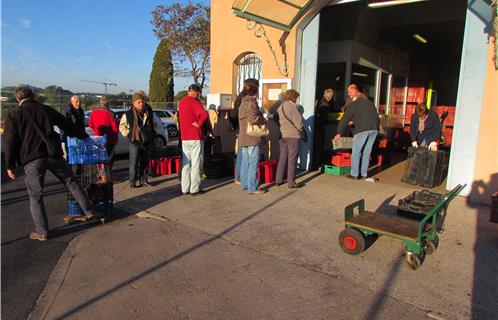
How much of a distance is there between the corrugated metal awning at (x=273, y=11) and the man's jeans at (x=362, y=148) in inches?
109

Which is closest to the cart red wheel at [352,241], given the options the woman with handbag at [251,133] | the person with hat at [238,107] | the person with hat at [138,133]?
the woman with handbag at [251,133]

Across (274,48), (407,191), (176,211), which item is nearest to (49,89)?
(274,48)

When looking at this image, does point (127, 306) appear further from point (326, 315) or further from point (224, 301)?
point (326, 315)

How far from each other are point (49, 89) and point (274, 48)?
14984mm

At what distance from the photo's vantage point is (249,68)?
9281 millimetres

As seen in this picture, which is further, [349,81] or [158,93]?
[158,93]

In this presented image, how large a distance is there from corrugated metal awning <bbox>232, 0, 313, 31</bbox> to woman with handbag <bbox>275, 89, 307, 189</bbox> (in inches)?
74.9

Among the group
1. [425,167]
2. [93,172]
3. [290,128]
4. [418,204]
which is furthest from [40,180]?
[425,167]

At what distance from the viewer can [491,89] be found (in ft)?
18.6

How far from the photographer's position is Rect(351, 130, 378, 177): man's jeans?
23.8 feet

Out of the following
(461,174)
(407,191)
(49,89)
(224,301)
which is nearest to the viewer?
(224,301)

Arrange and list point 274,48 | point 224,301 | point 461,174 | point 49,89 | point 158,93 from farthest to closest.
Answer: point 158,93, point 49,89, point 274,48, point 461,174, point 224,301

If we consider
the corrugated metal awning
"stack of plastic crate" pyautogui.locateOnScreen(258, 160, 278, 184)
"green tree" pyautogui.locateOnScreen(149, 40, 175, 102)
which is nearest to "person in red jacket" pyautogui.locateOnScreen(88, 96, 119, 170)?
"stack of plastic crate" pyautogui.locateOnScreen(258, 160, 278, 184)

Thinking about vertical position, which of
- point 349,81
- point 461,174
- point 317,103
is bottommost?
point 461,174
